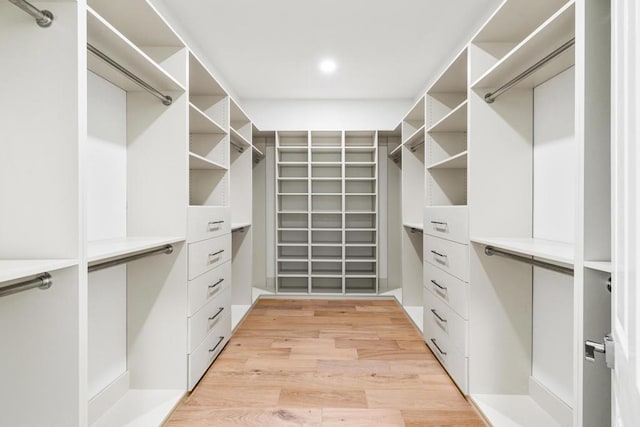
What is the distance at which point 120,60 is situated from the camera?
5.33 feet

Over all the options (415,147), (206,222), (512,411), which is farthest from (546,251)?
(415,147)

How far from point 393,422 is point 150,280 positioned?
1476mm

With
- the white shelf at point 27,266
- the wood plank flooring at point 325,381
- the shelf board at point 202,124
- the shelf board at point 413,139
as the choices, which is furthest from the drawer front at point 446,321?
the shelf board at point 202,124

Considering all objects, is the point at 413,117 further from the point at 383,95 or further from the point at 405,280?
the point at 405,280

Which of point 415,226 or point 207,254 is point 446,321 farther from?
point 207,254

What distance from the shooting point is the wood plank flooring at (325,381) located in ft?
5.82

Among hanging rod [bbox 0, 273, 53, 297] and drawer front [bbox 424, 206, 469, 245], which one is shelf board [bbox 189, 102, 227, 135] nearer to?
hanging rod [bbox 0, 273, 53, 297]

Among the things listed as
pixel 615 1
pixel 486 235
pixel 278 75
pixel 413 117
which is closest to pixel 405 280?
pixel 413 117

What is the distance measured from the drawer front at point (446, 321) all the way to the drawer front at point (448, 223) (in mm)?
453

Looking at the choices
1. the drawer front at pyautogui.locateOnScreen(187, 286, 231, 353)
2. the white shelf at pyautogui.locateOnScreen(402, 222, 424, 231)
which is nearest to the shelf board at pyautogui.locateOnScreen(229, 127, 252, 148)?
the drawer front at pyautogui.locateOnScreen(187, 286, 231, 353)

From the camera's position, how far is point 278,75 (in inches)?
147

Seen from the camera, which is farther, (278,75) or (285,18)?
(278,75)

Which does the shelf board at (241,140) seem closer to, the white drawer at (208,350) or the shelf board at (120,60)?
the shelf board at (120,60)

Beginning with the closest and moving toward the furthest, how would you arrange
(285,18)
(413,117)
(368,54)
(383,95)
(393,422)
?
1. (393,422)
2. (285,18)
3. (368,54)
4. (413,117)
5. (383,95)
